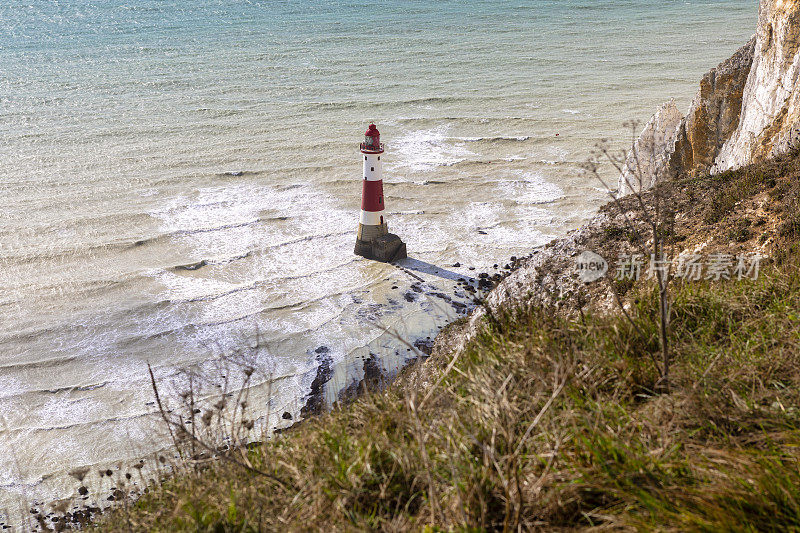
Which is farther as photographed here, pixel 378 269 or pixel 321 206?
pixel 321 206

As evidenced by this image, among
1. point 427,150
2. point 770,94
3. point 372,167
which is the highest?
point 770,94

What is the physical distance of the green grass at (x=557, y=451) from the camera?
353 cm

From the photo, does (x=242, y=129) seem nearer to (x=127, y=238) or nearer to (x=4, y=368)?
(x=127, y=238)

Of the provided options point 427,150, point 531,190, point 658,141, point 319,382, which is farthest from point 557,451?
Answer: point 427,150

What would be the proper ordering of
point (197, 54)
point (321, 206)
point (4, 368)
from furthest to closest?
point (197, 54), point (321, 206), point (4, 368)

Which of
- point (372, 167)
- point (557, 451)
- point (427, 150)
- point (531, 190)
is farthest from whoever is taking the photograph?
point (427, 150)

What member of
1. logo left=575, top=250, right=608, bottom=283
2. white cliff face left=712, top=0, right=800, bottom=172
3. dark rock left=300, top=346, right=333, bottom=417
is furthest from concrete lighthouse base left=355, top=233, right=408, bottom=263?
white cliff face left=712, top=0, right=800, bottom=172

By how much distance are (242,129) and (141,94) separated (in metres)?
9.62

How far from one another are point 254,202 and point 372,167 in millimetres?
5692

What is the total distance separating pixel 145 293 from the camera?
15359 millimetres

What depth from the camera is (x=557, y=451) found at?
12.7ft

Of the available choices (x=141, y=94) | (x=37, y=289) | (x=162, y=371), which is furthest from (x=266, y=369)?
(x=141, y=94)

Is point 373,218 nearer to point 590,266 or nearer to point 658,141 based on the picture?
point 658,141

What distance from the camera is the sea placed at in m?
→ 11.7
